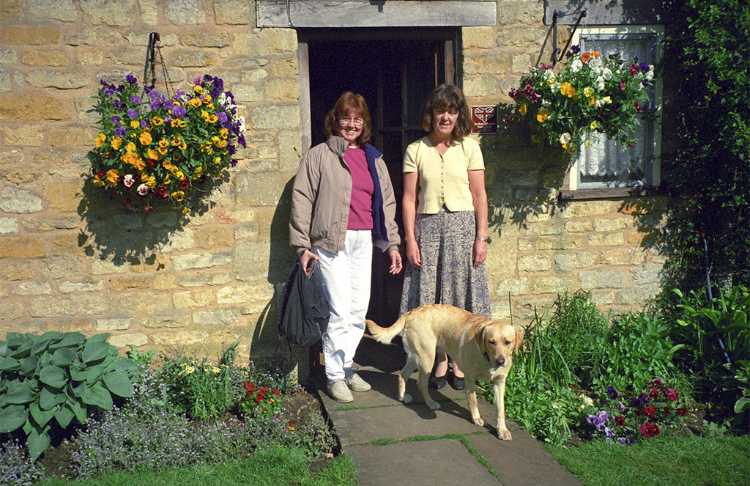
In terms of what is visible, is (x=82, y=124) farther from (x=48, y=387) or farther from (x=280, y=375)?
(x=280, y=375)

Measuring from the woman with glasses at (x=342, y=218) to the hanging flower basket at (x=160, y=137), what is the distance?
2.05 feet

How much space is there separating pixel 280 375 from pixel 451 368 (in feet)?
4.13

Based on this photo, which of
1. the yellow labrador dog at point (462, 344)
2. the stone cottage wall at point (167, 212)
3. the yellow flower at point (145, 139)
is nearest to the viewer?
the yellow labrador dog at point (462, 344)

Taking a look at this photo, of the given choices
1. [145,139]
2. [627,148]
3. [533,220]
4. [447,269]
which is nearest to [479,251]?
[447,269]

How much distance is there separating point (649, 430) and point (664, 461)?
31cm

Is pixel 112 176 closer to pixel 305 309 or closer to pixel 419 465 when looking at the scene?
pixel 305 309

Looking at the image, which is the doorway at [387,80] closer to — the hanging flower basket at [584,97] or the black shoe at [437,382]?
the hanging flower basket at [584,97]

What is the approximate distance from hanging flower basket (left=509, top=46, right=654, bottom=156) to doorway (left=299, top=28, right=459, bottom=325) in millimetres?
726

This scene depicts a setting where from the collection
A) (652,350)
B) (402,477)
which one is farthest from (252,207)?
(652,350)

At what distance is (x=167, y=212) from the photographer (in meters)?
4.96

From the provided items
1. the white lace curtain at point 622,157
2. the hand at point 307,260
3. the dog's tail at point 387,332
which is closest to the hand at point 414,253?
the dog's tail at point 387,332

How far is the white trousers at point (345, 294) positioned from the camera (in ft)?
15.6

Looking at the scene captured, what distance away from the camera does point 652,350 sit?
206 inches

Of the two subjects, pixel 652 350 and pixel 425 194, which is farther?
pixel 652 350
